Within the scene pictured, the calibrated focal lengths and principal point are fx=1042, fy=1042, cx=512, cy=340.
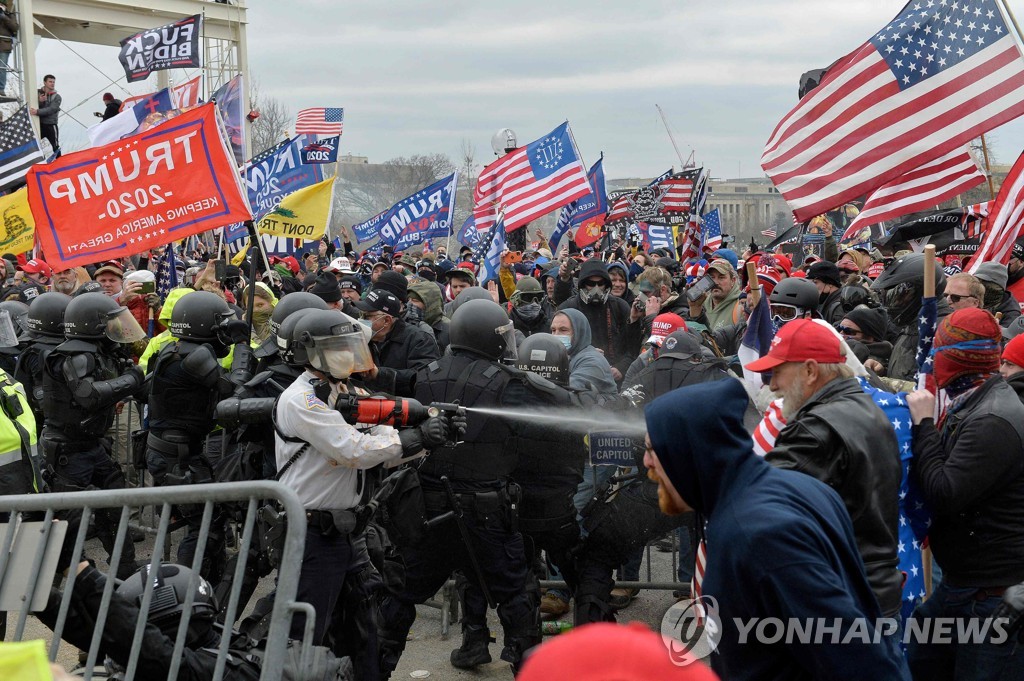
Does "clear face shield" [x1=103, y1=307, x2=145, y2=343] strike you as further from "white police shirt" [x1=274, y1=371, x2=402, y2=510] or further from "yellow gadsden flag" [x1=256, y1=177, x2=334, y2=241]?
"yellow gadsden flag" [x1=256, y1=177, x2=334, y2=241]

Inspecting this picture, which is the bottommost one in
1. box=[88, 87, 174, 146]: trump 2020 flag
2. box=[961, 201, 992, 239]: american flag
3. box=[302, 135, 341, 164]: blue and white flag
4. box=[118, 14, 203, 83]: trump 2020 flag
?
box=[961, 201, 992, 239]: american flag

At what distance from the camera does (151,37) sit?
23031 mm

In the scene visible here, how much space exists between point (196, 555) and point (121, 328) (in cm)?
483

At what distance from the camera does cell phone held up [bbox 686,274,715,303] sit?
9.34 m

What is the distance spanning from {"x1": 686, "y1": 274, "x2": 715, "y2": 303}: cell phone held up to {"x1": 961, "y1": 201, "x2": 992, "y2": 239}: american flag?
7.05 feet

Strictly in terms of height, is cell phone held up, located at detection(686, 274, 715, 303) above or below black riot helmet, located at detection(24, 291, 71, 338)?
above

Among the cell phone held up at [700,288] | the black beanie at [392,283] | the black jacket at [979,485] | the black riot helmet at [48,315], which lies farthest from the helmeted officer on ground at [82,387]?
the black jacket at [979,485]

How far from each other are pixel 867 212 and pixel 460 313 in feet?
9.33

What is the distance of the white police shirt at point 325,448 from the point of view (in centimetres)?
505

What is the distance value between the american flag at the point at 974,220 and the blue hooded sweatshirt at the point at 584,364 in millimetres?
3223

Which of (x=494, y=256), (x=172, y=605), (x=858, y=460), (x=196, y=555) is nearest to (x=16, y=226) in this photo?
(x=494, y=256)

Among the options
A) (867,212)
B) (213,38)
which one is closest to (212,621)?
(867,212)

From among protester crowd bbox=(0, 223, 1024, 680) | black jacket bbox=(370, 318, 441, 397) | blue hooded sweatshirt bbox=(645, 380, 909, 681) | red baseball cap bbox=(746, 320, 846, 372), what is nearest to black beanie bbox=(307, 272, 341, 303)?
protester crowd bbox=(0, 223, 1024, 680)

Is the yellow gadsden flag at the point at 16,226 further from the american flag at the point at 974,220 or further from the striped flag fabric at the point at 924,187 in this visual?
the american flag at the point at 974,220
